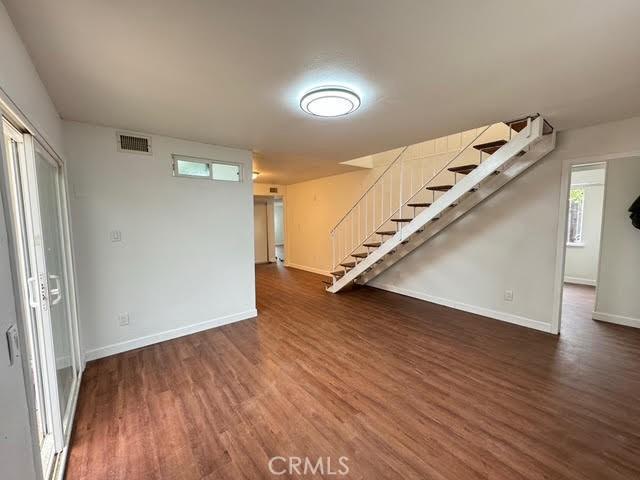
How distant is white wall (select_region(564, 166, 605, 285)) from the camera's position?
527 cm

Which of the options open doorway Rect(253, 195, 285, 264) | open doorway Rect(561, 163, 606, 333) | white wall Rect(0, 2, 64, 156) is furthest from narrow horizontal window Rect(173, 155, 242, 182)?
open doorway Rect(561, 163, 606, 333)

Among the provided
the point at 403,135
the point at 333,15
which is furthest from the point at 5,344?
the point at 403,135

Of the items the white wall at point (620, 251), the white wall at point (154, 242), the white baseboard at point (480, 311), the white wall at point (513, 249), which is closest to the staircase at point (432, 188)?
the white wall at point (513, 249)

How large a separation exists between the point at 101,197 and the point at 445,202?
12.7ft

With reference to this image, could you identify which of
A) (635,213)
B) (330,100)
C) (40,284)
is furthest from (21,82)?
(635,213)

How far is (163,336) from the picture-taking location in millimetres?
3213

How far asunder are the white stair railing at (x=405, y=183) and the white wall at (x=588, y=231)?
285 centimetres

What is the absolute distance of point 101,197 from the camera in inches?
109

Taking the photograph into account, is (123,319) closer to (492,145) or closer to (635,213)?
(492,145)

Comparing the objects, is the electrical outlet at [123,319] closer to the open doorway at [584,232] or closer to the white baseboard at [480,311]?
the white baseboard at [480,311]

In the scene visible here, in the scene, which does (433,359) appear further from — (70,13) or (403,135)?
(70,13)

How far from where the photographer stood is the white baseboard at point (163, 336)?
2836mm

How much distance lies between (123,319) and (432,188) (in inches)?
158

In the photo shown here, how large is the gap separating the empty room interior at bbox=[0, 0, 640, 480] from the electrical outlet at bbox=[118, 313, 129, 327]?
0.06ft
